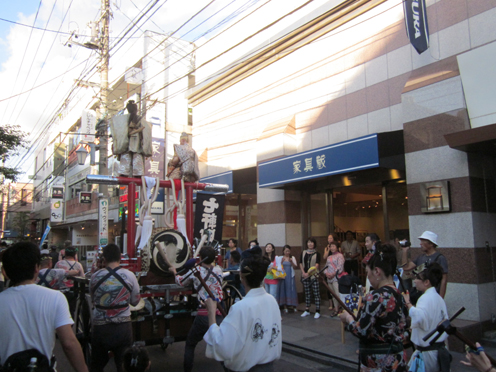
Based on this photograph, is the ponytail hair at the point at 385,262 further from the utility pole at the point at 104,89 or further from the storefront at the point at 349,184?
the utility pole at the point at 104,89

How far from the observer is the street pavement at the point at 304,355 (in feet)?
20.2

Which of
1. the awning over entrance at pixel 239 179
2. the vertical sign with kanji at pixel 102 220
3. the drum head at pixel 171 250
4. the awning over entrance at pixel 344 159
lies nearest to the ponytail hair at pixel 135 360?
the drum head at pixel 171 250

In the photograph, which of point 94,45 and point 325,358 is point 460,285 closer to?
point 325,358

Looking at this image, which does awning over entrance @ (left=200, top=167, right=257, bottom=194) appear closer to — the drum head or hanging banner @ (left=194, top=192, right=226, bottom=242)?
hanging banner @ (left=194, top=192, right=226, bottom=242)

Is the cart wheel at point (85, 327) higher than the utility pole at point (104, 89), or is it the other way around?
the utility pole at point (104, 89)

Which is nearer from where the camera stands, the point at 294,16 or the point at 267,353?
the point at 267,353

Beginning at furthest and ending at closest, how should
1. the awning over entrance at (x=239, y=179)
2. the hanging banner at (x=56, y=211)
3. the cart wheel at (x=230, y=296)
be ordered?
the hanging banner at (x=56, y=211) < the awning over entrance at (x=239, y=179) < the cart wheel at (x=230, y=296)

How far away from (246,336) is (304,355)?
4.57 meters

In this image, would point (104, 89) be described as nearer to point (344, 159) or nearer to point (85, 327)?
point (344, 159)

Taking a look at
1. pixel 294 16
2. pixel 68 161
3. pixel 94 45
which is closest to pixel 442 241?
pixel 294 16

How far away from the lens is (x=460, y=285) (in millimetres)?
7062

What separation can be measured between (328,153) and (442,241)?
10.2 feet

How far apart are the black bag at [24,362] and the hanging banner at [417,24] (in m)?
8.32

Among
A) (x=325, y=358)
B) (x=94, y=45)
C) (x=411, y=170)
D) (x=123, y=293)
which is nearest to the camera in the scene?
(x=123, y=293)
